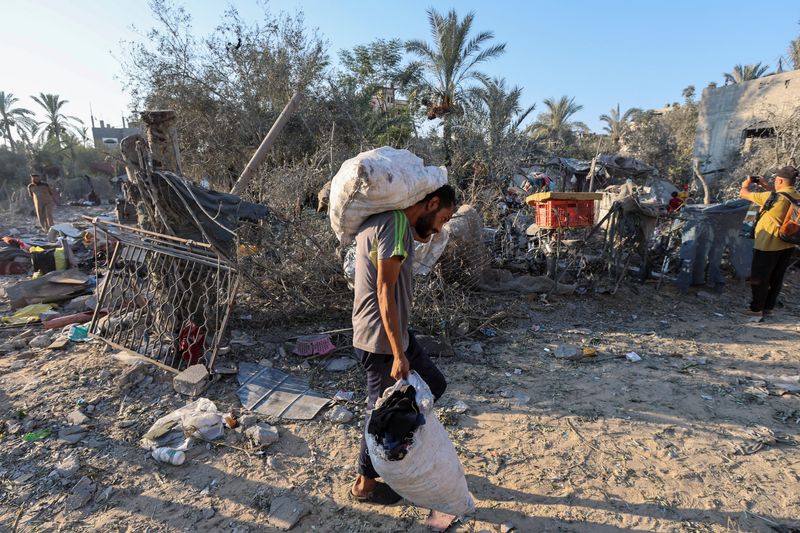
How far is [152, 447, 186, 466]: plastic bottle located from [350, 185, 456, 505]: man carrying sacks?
1143 millimetres

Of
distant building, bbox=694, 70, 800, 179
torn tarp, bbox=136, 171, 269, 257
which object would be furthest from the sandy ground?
distant building, bbox=694, 70, 800, 179

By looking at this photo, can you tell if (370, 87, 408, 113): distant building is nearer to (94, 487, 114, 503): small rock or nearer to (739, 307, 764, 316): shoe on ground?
(739, 307, 764, 316): shoe on ground

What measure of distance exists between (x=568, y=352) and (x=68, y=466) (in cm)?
369

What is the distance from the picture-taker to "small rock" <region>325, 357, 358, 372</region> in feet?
11.5

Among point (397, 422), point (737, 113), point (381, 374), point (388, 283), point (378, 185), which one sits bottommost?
point (397, 422)

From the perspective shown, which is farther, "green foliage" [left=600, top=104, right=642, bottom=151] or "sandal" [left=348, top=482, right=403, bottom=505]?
"green foliage" [left=600, top=104, right=642, bottom=151]

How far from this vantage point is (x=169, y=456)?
7.95 feet

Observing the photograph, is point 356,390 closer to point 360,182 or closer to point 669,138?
point 360,182

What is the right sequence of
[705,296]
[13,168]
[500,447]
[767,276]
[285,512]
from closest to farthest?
1. [285,512]
2. [500,447]
3. [767,276]
4. [705,296]
5. [13,168]

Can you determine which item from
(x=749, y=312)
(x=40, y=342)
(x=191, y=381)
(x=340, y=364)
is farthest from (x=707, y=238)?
(x=40, y=342)

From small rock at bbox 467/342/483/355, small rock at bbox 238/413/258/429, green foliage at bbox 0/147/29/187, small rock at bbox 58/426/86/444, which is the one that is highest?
green foliage at bbox 0/147/29/187

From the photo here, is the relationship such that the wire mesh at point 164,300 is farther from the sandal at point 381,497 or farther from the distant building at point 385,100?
the distant building at point 385,100

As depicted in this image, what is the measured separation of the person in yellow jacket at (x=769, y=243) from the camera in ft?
14.6

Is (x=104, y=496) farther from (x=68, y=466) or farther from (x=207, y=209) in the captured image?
(x=207, y=209)
